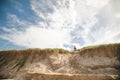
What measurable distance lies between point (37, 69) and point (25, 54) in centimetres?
217

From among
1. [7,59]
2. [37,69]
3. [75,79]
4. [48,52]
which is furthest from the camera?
[7,59]

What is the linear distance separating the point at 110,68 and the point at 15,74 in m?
6.95

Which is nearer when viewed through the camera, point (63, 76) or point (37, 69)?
point (63, 76)

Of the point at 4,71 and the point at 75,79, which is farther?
the point at 4,71

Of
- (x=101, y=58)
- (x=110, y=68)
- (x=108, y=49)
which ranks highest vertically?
(x=108, y=49)

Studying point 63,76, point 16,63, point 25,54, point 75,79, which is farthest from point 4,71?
point 75,79

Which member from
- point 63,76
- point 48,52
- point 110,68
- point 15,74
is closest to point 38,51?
point 48,52

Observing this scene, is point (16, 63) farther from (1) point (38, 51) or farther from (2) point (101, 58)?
(2) point (101, 58)

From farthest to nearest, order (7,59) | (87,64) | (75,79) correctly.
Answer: (7,59)
(87,64)
(75,79)

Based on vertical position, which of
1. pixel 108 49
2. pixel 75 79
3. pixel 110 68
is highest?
pixel 108 49

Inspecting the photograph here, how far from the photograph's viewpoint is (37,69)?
393 inches

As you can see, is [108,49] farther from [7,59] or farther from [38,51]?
[7,59]

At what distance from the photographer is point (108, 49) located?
374 inches

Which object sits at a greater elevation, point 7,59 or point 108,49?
point 108,49
